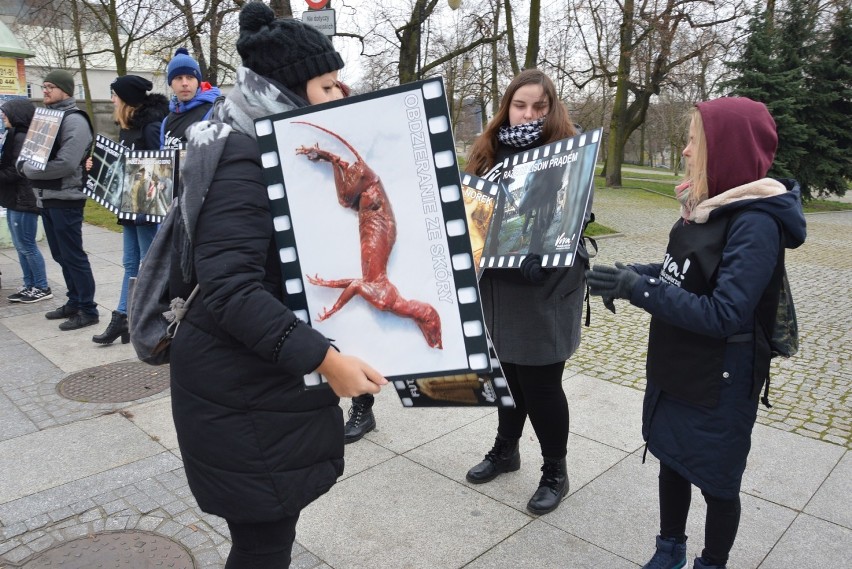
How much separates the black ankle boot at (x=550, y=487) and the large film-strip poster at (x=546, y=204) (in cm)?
117

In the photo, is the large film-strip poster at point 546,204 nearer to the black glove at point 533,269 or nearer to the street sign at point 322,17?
the black glove at point 533,269

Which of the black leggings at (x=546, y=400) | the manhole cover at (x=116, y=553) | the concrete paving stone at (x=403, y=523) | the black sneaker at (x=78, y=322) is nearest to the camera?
→ the manhole cover at (x=116, y=553)

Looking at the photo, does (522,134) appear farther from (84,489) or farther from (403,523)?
(84,489)

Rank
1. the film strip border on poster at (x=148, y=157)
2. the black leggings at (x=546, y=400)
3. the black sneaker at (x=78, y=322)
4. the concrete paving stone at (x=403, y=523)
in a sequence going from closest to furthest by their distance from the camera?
the concrete paving stone at (x=403, y=523) → the black leggings at (x=546, y=400) → the film strip border on poster at (x=148, y=157) → the black sneaker at (x=78, y=322)

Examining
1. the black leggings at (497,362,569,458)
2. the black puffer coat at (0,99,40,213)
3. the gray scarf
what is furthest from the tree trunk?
the gray scarf

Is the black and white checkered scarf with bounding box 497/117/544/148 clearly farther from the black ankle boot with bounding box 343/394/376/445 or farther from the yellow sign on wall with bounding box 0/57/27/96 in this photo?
the yellow sign on wall with bounding box 0/57/27/96

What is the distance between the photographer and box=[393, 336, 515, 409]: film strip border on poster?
194cm

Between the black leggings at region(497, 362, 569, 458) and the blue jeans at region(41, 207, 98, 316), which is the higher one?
the blue jeans at region(41, 207, 98, 316)

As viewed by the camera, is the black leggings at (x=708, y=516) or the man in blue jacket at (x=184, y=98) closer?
the black leggings at (x=708, y=516)

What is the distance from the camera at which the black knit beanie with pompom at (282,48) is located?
63.4 inches

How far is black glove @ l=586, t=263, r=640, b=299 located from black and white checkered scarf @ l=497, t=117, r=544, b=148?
0.81m

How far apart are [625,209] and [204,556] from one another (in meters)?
17.7

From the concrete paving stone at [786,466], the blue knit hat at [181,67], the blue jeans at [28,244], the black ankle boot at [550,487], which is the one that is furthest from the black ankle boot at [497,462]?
the blue jeans at [28,244]

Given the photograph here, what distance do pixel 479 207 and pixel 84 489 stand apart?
2.41 meters
